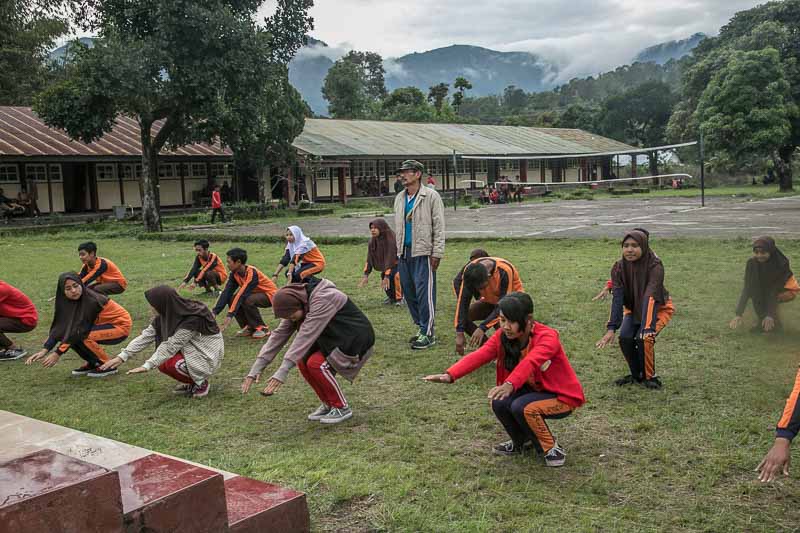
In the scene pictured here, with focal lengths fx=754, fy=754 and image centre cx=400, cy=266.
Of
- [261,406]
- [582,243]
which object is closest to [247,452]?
[261,406]

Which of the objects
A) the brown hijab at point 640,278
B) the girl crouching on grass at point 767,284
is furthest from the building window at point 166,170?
the brown hijab at point 640,278

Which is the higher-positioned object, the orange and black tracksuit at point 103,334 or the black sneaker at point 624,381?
the orange and black tracksuit at point 103,334

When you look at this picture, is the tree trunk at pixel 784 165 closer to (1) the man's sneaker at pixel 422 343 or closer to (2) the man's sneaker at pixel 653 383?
(1) the man's sneaker at pixel 422 343

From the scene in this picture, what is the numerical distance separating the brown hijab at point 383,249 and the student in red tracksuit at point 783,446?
24.5 feet

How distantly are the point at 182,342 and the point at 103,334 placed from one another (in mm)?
1553

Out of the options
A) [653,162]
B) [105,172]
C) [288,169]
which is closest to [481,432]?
[105,172]

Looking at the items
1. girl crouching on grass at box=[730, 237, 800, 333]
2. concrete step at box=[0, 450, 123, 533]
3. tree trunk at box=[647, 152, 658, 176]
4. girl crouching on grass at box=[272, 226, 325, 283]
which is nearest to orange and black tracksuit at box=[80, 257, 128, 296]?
girl crouching on grass at box=[272, 226, 325, 283]

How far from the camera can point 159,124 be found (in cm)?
3547

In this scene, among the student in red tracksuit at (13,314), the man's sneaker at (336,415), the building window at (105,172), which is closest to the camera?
the man's sneaker at (336,415)

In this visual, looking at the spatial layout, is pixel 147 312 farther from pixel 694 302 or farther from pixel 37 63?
pixel 37 63

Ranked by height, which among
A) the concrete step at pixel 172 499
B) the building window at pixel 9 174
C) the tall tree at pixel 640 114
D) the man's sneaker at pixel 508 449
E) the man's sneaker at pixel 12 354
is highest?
the tall tree at pixel 640 114

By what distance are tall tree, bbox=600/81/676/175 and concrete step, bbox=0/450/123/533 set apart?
61.3 m

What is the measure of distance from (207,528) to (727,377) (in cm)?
466

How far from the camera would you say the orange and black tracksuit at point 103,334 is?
745cm
